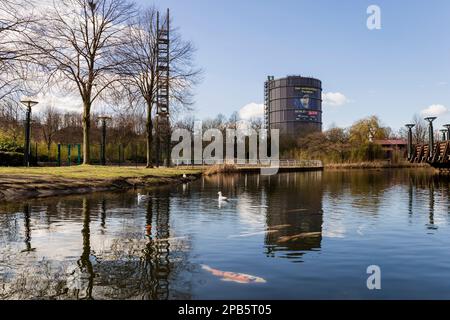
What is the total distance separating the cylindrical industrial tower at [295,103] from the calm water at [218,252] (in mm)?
128056

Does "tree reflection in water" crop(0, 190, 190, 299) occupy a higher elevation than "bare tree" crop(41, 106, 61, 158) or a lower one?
lower

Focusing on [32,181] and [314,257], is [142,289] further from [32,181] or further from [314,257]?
[32,181]

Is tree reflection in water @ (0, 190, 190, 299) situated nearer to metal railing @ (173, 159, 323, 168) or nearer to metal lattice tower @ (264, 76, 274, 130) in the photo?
metal railing @ (173, 159, 323, 168)

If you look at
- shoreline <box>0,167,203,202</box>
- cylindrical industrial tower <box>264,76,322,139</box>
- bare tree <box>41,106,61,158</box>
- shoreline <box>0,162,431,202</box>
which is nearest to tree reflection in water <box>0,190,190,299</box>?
shoreline <box>0,167,203,202</box>

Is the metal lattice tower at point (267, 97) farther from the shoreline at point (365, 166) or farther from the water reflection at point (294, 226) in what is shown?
the water reflection at point (294, 226)

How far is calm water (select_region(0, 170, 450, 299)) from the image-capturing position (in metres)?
5.86

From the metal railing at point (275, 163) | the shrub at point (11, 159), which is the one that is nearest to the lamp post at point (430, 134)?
the metal railing at point (275, 163)

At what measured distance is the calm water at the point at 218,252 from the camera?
5863 mm

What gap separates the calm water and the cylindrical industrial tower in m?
128

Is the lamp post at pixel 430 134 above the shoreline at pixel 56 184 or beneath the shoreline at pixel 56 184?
above

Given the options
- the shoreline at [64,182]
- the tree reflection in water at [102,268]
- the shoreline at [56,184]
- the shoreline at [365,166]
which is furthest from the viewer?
the shoreline at [365,166]

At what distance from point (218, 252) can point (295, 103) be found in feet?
450

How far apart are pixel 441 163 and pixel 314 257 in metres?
41.5

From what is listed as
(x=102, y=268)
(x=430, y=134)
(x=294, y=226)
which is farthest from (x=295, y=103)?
(x=102, y=268)
